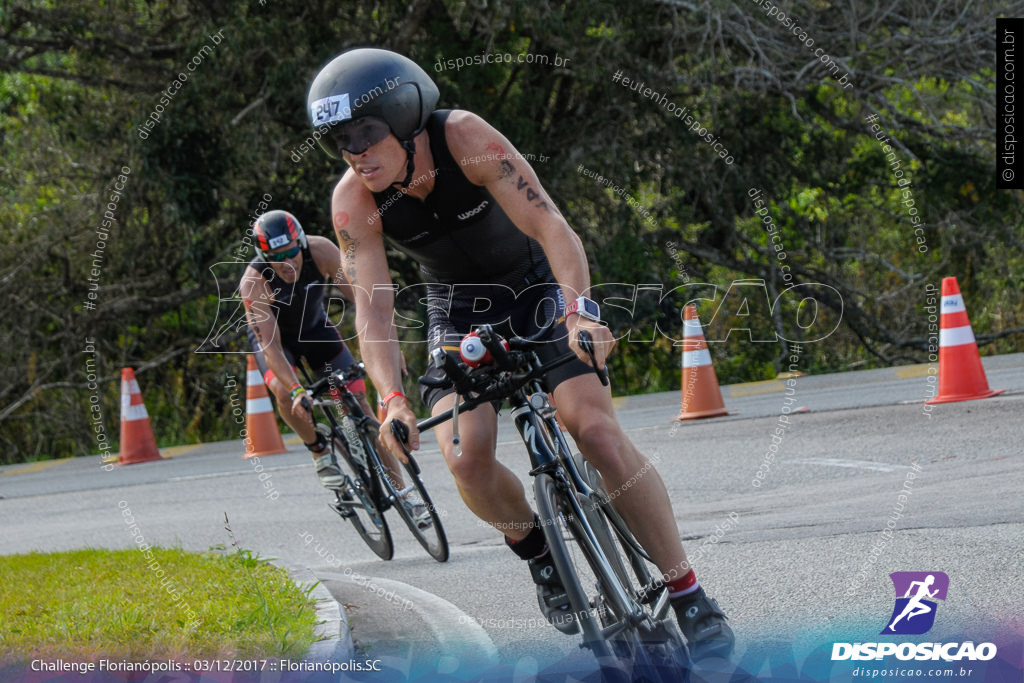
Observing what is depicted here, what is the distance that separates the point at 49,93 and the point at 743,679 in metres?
15.4

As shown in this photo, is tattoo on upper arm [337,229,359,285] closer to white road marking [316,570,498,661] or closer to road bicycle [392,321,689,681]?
road bicycle [392,321,689,681]

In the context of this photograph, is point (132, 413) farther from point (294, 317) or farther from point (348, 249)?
point (348, 249)

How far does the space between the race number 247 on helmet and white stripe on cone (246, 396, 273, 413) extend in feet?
27.0

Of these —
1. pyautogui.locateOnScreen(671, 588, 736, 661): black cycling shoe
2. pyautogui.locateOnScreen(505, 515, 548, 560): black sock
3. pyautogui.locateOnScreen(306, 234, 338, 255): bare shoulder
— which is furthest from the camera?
pyautogui.locateOnScreen(306, 234, 338, 255): bare shoulder

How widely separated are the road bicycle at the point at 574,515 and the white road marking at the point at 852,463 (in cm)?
391

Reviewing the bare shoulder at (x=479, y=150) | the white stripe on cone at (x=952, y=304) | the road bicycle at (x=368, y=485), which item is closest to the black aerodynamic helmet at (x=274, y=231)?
the road bicycle at (x=368, y=485)

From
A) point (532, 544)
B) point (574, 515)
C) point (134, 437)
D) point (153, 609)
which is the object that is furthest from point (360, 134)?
point (134, 437)

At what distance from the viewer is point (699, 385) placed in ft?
36.3

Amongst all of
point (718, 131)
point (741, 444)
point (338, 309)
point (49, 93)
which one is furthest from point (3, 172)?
point (741, 444)

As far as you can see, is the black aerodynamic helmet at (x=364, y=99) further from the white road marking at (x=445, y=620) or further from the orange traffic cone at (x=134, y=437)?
the orange traffic cone at (x=134, y=437)

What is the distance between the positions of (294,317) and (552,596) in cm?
434

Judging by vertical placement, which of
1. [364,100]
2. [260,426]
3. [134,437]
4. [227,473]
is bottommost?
[227,473]

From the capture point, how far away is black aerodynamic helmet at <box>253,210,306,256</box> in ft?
24.5

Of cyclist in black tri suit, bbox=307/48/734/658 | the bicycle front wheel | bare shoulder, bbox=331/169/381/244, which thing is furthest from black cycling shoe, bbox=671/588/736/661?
bare shoulder, bbox=331/169/381/244
